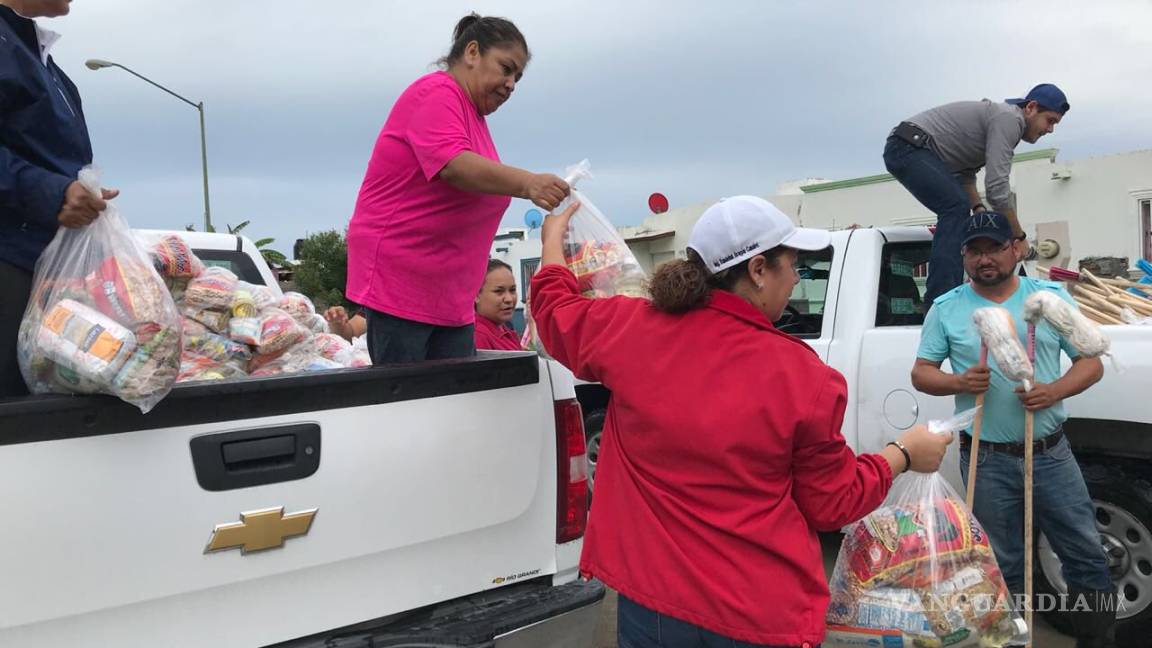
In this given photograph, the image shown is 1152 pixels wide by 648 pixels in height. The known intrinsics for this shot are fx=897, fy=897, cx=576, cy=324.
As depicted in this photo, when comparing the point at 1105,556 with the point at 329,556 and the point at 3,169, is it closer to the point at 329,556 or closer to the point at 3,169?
the point at 329,556

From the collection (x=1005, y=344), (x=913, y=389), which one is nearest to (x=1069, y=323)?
(x=1005, y=344)

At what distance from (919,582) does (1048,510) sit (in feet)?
4.89

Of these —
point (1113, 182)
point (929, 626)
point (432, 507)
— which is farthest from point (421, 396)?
point (1113, 182)

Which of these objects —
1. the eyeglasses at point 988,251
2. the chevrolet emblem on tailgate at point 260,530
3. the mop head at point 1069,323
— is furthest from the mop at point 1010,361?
the chevrolet emblem on tailgate at point 260,530

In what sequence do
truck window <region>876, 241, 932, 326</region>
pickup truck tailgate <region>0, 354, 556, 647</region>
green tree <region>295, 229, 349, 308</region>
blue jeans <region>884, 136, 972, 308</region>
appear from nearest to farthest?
pickup truck tailgate <region>0, 354, 556, 647</region>
blue jeans <region>884, 136, 972, 308</region>
truck window <region>876, 241, 932, 326</region>
green tree <region>295, 229, 349, 308</region>

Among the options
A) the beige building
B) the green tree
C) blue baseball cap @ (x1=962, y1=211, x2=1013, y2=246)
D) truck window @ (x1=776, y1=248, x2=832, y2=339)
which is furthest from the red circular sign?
the green tree

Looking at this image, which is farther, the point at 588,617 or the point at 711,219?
the point at 588,617

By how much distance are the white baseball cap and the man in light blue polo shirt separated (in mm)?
1820

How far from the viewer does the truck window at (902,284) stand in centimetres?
466

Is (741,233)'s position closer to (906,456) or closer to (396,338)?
(906,456)

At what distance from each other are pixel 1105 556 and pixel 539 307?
2.65 m

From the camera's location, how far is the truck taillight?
267cm

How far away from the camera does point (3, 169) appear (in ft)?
7.18

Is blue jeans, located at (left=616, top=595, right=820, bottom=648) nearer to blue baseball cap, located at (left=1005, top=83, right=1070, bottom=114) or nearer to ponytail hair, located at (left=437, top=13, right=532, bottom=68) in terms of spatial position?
ponytail hair, located at (left=437, top=13, right=532, bottom=68)
